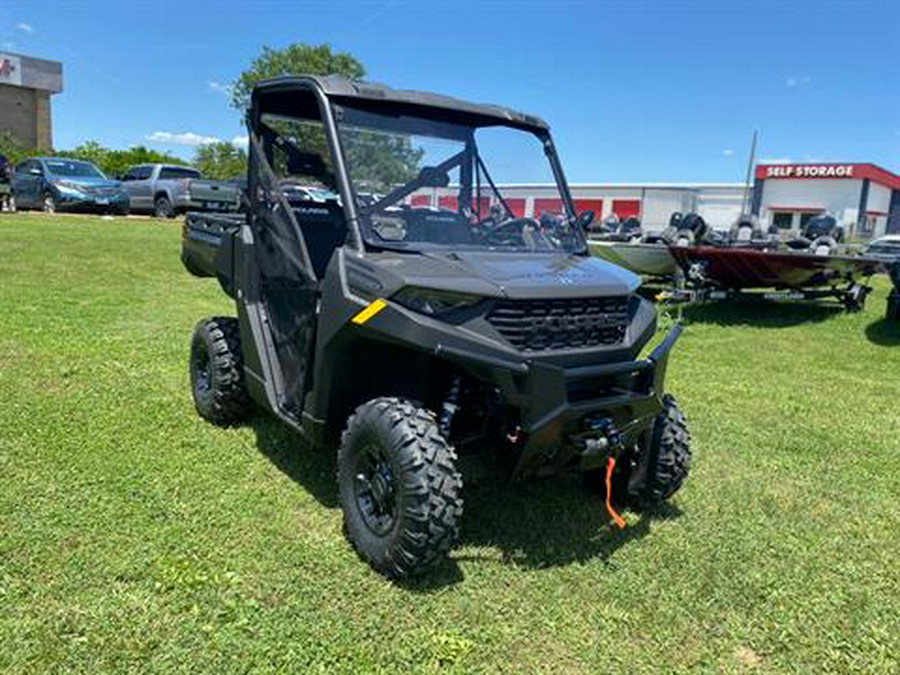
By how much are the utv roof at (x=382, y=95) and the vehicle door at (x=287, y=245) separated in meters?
0.10

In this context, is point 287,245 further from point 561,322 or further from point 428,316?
point 561,322

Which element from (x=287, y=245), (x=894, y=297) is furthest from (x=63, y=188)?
(x=894, y=297)

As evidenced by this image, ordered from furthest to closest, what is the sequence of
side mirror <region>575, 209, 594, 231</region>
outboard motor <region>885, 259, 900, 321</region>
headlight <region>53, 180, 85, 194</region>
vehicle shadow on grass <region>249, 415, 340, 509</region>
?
headlight <region>53, 180, 85, 194</region> → outboard motor <region>885, 259, 900, 321</region> → side mirror <region>575, 209, 594, 231</region> → vehicle shadow on grass <region>249, 415, 340, 509</region>

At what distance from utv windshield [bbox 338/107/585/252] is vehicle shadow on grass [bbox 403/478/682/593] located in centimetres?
129

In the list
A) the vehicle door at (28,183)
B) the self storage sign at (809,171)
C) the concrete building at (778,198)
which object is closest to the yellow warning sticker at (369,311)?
the vehicle door at (28,183)

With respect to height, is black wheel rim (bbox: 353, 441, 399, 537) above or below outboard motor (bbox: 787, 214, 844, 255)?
below

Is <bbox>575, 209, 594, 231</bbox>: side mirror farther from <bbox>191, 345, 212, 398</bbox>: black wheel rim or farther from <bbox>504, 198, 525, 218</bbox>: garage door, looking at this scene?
<bbox>191, 345, 212, 398</bbox>: black wheel rim

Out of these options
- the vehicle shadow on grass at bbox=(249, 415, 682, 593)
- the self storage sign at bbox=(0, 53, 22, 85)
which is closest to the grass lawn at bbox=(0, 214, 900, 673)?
the vehicle shadow on grass at bbox=(249, 415, 682, 593)

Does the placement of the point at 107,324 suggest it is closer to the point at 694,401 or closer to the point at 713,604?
the point at 694,401

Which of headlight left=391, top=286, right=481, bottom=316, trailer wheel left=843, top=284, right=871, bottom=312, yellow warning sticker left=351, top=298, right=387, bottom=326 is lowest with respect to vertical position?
trailer wheel left=843, top=284, right=871, bottom=312

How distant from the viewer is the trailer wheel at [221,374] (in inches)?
176

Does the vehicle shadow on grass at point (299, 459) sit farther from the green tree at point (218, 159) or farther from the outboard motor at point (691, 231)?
the green tree at point (218, 159)

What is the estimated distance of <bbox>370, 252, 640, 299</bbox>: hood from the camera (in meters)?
2.88

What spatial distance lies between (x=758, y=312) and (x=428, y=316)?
9366mm
